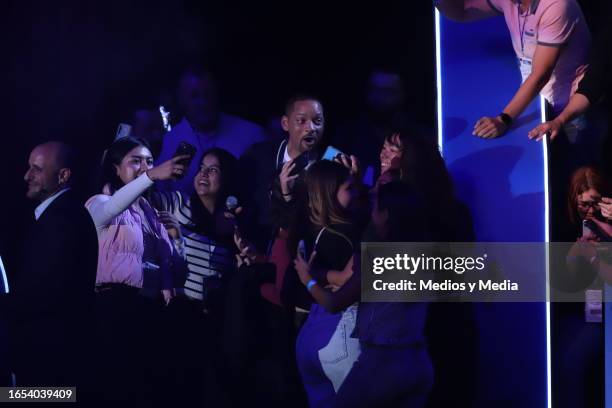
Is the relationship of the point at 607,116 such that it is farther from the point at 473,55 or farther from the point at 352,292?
the point at 352,292

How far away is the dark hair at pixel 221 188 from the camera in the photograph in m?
3.78

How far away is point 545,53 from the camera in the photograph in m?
3.71

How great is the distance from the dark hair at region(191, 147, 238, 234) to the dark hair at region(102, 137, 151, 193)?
0.37 metres

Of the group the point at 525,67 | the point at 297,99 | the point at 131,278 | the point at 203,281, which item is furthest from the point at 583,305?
the point at 131,278

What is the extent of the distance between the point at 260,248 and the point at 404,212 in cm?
74

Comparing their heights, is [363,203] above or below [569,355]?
above

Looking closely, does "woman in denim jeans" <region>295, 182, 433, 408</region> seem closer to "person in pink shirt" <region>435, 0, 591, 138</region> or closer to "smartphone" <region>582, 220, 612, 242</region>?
"person in pink shirt" <region>435, 0, 591, 138</region>

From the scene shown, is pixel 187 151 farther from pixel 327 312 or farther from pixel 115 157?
pixel 327 312

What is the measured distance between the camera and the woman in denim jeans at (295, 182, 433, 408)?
3576 mm

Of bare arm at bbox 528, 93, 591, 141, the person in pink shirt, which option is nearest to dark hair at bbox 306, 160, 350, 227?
the person in pink shirt

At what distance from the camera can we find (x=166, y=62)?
3.88 m

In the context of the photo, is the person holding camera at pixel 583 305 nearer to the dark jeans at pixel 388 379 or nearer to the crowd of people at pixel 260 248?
the crowd of people at pixel 260 248

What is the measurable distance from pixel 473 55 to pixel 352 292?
1359mm

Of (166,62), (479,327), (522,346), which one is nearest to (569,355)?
(522,346)
